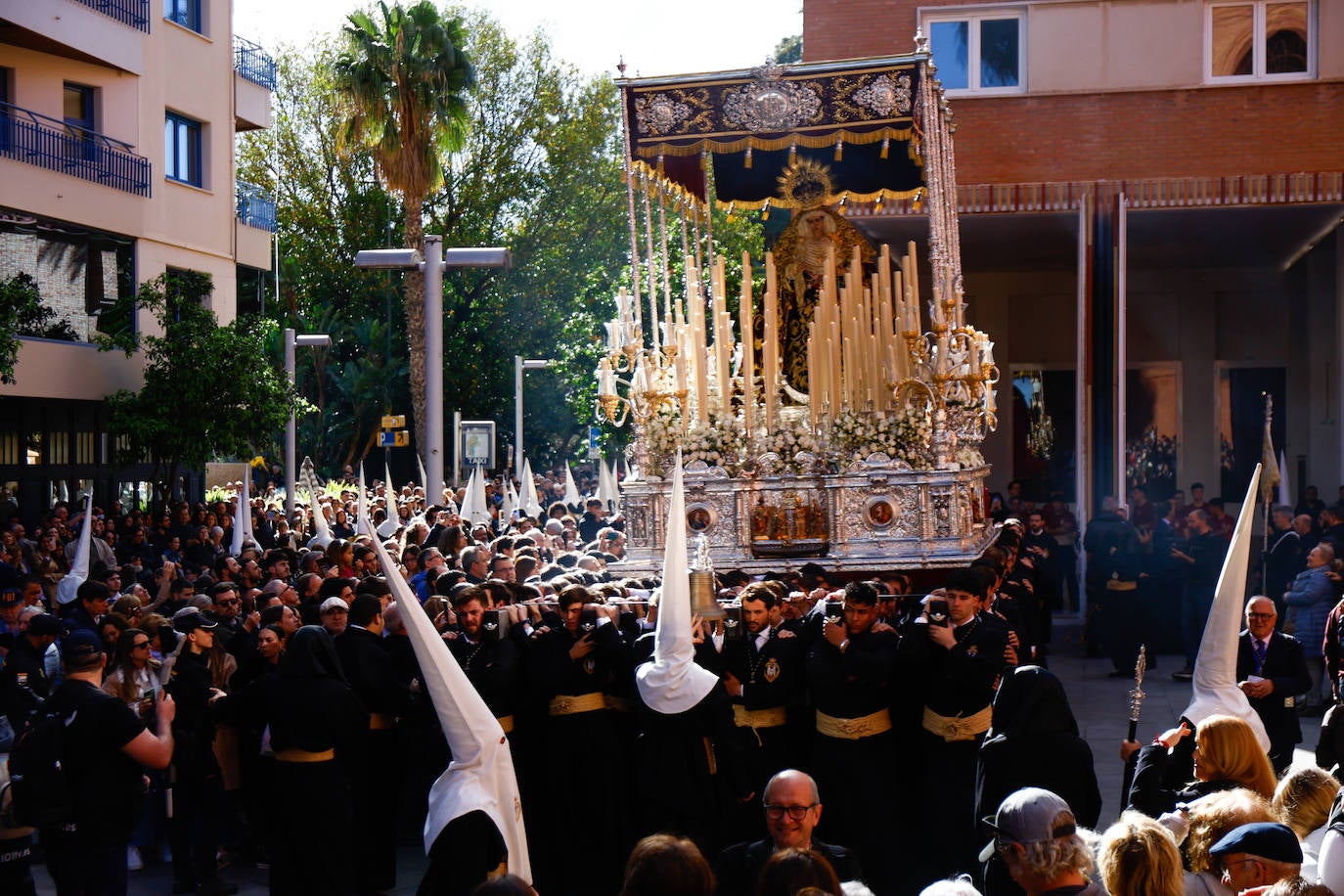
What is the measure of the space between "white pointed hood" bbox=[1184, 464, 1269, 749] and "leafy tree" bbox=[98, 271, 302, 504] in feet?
58.2

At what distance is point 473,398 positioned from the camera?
44094 mm

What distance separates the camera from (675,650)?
7.76 metres

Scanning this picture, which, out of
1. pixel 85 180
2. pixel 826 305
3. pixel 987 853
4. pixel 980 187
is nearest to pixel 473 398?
pixel 85 180

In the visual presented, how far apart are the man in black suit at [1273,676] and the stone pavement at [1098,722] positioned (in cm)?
64

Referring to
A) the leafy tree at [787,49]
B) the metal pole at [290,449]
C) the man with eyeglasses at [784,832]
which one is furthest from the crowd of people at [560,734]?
the leafy tree at [787,49]

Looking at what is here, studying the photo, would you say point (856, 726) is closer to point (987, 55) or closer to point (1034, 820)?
point (1034, 820)

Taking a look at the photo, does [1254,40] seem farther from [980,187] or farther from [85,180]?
[85,180]

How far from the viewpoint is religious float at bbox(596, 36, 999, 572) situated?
14961 millimetres

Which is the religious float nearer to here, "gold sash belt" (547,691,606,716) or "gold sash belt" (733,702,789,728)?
"gold sash belt" (733,702,789,728)

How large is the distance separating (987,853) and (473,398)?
38817 millimetres

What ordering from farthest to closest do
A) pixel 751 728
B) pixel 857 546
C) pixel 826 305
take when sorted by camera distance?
pixel 826 305, pixel 857 546, pixel 751 728

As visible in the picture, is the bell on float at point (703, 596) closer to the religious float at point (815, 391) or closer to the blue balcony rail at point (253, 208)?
the religious float at point (815, 391)

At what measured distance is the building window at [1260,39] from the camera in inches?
881

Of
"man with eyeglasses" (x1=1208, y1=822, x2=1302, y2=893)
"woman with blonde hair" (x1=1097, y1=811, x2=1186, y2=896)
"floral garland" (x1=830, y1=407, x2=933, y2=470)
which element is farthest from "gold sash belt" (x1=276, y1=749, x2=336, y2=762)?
"floral garland" (x1=830, y1=407, x2=933, y2=470)
